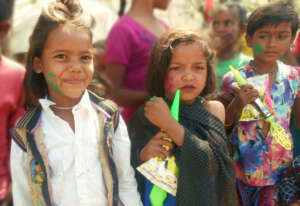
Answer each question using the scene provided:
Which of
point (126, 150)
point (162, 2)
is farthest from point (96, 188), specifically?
point (162, 2)

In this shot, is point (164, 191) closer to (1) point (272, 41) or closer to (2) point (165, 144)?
(2) point (165, 144)

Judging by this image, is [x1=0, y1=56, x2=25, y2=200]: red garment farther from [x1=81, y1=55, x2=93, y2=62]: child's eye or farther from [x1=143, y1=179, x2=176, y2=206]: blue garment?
[x1=143, y1=179, x2=176, y2=206]: blue garment

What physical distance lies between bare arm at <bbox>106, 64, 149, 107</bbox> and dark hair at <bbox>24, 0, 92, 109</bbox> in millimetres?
629

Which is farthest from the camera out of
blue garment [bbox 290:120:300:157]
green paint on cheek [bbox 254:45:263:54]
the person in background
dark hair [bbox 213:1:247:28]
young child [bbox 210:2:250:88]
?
dark hair [bbox 213:1:247:28]

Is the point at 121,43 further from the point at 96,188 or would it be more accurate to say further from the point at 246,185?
the point at 246,185

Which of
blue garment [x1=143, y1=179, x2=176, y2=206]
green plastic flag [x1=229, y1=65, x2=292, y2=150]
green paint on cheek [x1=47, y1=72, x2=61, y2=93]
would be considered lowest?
blue garment [x1=143, y1=179, x2=176, y2=206]

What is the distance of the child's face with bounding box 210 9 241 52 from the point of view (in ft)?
10.4


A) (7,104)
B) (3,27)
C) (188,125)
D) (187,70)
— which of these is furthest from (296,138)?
(3,27)

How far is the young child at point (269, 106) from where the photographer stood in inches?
76.3

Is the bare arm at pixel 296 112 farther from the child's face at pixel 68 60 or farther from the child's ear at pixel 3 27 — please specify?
the child's ear at pixel 3 27

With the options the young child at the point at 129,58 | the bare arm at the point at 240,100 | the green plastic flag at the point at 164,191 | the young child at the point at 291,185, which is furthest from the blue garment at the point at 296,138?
the young child at the point at 129,58

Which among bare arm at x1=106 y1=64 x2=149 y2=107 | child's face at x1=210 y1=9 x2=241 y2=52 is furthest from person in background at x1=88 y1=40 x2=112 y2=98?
child's face at x1=210 y1=9 x2=241 y2=52

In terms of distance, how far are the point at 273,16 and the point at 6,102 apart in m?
1.63

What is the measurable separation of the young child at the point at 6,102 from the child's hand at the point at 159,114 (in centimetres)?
83
